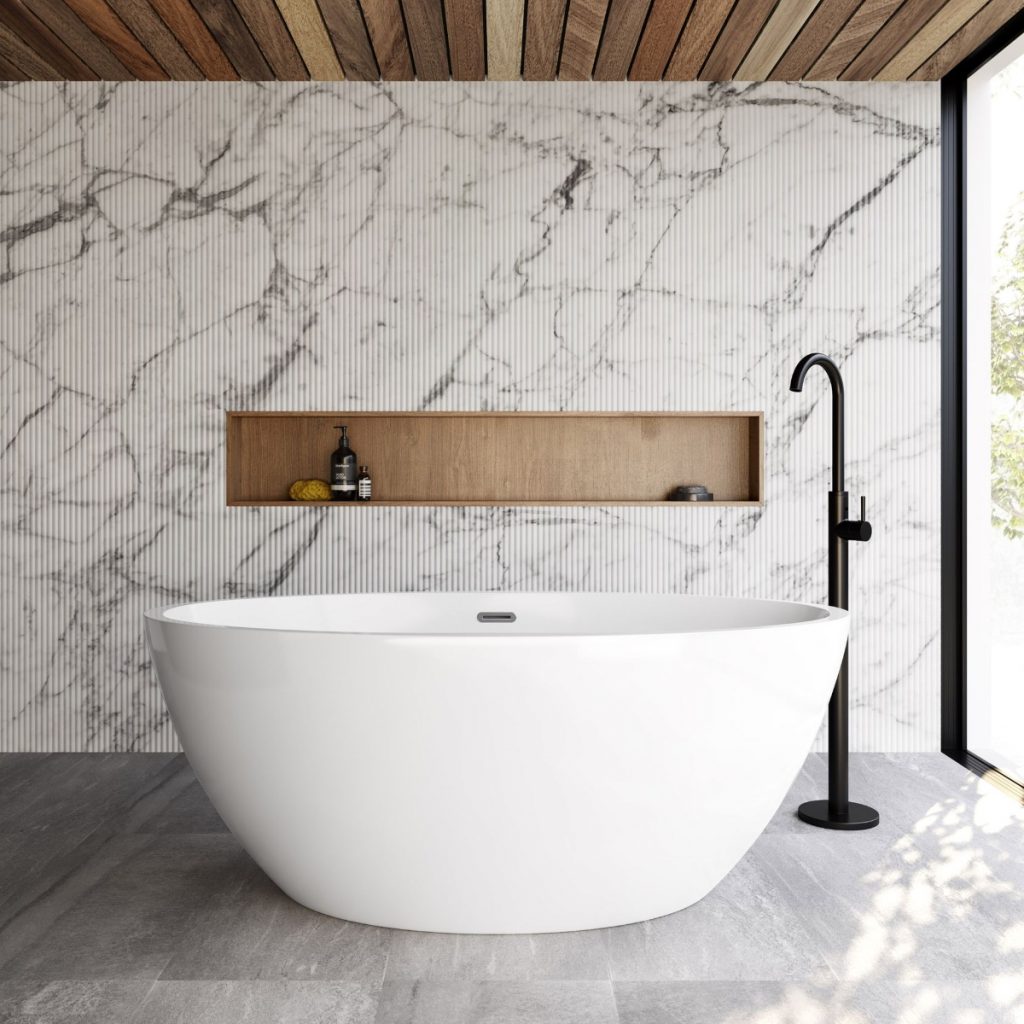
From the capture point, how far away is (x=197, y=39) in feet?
9.50

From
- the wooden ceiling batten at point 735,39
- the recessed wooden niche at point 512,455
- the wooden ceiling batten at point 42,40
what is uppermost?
the wooden ceiling batten at point 735,39

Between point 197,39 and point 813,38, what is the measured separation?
1.80 metres

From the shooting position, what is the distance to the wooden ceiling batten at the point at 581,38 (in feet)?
8.91

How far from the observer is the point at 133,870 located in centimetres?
216

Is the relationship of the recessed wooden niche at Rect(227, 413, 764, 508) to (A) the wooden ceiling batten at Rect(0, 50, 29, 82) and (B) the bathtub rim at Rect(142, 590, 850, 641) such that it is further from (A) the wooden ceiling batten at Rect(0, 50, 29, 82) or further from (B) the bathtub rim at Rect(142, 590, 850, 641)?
(A) the wooden ceiling batten at Rect(0, 50, 29, 82)

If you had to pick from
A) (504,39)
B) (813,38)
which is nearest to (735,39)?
(813,38)

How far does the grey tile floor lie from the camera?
1.57 meters

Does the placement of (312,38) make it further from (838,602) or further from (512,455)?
(838,602)

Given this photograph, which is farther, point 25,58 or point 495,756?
point 25,58

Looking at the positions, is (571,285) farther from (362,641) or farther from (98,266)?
(362,641)

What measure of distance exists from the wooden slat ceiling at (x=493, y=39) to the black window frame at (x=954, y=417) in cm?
25

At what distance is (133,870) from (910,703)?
2350 mm

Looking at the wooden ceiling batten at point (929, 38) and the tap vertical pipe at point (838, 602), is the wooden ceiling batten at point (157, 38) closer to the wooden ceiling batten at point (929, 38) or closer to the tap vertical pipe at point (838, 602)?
the wooden ceiling batten at point (929, 38)

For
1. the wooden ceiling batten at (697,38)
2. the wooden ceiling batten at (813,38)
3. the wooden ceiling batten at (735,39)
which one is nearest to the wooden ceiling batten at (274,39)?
the wooden ceiling batten at (697,38)
